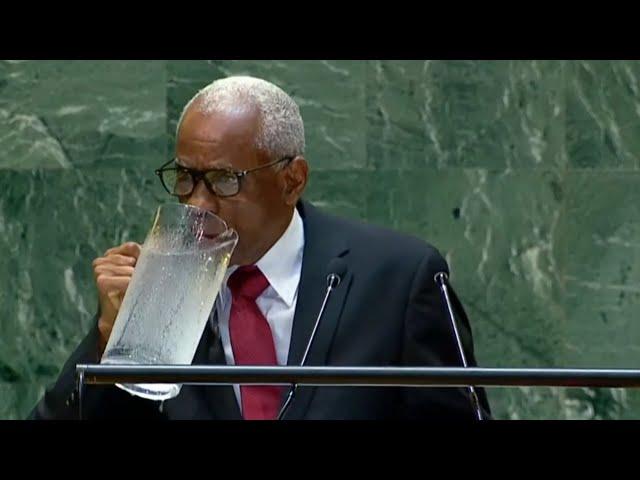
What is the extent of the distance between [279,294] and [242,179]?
0.84 feet

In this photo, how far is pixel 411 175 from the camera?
5105 mm

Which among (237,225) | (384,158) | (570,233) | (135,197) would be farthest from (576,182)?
(237,225)

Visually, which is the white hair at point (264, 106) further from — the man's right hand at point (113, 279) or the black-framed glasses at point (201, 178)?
the man's right hand at point (113, 279)

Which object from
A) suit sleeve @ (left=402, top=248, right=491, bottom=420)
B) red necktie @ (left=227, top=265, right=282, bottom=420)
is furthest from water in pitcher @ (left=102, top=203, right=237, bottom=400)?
suit sleeve @ (left=402, top=248, right=491, bottom=420)

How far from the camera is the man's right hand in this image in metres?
3.31

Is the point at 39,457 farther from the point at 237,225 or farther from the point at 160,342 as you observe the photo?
the point at 237,225

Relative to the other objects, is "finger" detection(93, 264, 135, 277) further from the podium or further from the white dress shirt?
the podium

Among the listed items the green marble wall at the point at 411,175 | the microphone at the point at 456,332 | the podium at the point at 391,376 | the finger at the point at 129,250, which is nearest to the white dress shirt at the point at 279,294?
the finger at the point at 129,250

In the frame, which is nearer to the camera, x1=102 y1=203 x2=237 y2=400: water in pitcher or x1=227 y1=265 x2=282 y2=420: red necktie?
A: x1=102 y1=203 x2=237 y2=400: water in pitcher

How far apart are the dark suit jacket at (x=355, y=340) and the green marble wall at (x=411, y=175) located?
1251 millimetres

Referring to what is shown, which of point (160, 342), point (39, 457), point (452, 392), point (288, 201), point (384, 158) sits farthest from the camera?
point (384, 158)

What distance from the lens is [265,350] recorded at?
3.59 m

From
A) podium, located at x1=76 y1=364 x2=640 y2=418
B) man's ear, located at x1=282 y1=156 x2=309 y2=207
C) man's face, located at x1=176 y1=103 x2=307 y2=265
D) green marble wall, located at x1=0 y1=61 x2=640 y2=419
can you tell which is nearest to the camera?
podium, located at x1=76 y1=364 x2=640 y2=418

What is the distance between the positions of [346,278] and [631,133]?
169 centimetres
